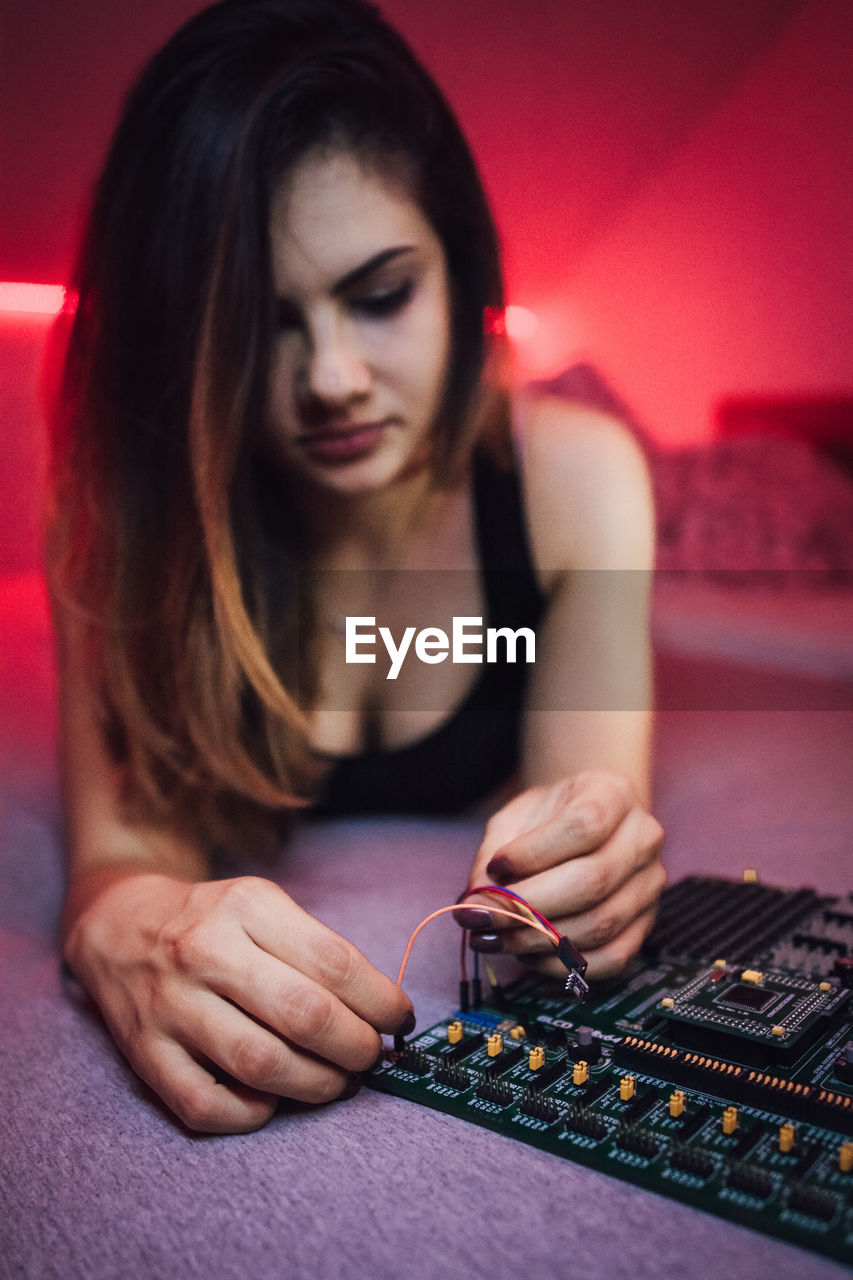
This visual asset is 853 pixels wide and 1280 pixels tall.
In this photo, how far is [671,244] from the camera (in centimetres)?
142

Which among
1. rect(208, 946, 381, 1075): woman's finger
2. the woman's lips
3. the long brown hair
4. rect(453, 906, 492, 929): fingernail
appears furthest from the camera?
the woman's lips

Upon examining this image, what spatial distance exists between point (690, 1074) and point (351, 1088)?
217mm

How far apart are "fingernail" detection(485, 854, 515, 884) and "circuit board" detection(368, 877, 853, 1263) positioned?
0.09 m

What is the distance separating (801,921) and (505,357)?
2.62 feet

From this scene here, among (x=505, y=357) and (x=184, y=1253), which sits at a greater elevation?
(x=505, y=357)

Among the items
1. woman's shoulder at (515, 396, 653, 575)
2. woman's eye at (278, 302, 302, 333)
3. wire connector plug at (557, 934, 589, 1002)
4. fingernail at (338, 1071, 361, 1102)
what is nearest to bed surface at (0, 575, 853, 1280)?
fingernail at (338, 1071, 361, 1102)

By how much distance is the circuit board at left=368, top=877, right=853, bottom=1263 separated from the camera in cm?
50

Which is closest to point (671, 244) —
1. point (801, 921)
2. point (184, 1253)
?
point (801, 921)

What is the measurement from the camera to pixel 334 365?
3.32ft

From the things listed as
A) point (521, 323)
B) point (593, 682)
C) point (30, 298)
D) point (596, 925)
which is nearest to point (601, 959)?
point (596, 925)

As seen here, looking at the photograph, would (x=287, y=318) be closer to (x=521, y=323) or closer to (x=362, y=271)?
(x=362, y=271)

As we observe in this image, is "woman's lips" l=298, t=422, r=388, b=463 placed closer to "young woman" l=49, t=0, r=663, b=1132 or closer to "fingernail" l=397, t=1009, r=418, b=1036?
"young woman" l=49, t=0, r=663, b=1132

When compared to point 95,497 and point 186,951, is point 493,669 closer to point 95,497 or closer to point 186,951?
point 95,497

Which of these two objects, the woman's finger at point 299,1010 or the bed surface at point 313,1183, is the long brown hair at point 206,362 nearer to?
the bed surface at point 313,1183
